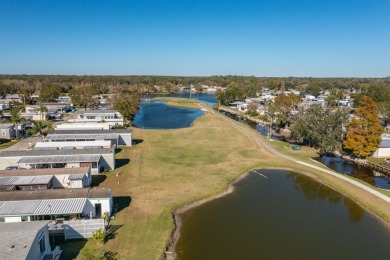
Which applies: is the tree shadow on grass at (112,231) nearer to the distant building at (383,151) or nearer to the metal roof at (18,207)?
the metal roof at (18,207)

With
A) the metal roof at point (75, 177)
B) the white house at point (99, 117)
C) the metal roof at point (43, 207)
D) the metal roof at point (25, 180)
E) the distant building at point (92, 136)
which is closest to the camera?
the metal roof at point (43, 207)

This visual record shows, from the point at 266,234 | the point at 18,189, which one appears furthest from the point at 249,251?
the point at 18,189

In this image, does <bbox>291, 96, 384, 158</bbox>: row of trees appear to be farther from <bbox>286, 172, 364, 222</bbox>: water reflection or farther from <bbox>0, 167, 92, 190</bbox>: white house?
<bbox>0, 167, 92, 190</bbox>: white house

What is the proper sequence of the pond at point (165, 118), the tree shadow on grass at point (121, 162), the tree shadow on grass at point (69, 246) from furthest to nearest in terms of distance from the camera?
the pond at point (165, 118) < the tree shadow on grass at point (121, 162) < the tree shadow on grass at point (69, 246)

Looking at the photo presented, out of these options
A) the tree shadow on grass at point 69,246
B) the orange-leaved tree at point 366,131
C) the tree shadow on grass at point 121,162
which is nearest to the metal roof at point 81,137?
the tree shadow on grass at point 121,162

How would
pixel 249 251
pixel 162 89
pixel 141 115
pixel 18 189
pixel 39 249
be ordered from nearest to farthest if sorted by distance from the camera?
pixel 39 249 < pixel 249 251 < pixel 18 189 < pixel 141 115 < pixel 162 89

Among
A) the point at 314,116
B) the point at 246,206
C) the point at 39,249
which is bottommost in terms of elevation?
the point at 246,206

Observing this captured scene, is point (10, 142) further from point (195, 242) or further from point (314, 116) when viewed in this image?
point (314, 116)
